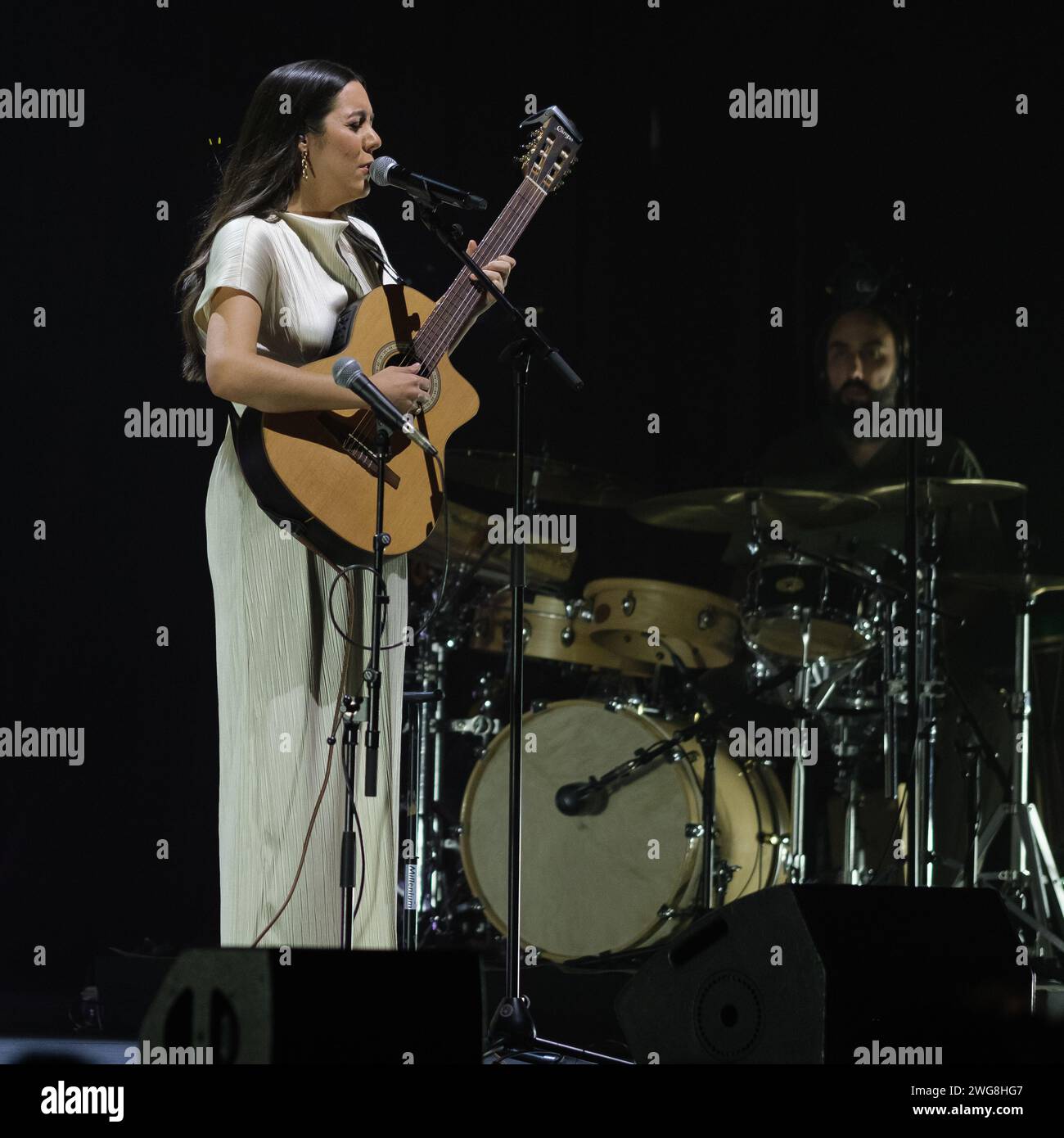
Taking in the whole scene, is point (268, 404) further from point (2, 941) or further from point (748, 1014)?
point (2, 941)

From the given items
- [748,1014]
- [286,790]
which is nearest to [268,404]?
[286,790]

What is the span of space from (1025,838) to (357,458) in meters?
2.59

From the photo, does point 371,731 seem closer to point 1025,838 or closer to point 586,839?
point 586,839

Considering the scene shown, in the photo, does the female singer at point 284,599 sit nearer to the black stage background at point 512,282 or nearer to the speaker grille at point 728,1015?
the speaker grille at point 728,1015

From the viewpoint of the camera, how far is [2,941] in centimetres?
473

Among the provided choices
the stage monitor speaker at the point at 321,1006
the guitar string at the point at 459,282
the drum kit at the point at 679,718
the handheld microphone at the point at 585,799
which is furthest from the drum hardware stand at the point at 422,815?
the stage monitor speaker at the point at 321,1006

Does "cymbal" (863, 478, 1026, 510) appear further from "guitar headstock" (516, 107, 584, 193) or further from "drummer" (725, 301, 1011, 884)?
"guitar headstock" (516, 107, 584, 193)

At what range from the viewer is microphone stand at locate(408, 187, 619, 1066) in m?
3.10

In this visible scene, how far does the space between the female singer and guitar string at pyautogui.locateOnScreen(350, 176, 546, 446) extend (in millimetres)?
117

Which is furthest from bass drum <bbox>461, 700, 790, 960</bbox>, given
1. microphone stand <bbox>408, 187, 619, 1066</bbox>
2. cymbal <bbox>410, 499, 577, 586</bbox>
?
microphone stand <bbox>408, 187, 619, 1066</bbox>

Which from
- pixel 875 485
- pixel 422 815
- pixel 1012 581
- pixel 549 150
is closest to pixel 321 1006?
pixel 549 150

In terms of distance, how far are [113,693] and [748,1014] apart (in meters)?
2.88

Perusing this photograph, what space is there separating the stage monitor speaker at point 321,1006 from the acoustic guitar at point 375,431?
1.07 meters
